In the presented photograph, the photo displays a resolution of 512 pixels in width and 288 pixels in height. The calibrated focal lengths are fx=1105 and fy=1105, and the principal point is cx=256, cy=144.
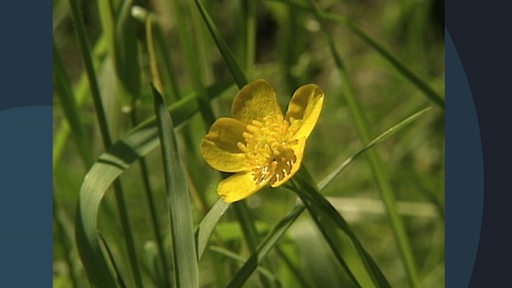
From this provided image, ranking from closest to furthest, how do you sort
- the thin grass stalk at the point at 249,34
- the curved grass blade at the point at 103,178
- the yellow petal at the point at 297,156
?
the yellow petal at the point at 297,156, the curved grass blade at the point at 103,178, the thin grass stalk at the point at 249,34

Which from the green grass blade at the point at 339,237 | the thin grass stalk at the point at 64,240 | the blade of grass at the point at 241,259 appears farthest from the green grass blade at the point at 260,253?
the thin grass stalk at the point at 64,240

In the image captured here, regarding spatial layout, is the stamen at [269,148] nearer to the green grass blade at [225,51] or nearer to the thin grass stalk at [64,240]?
the green grass blade at [225,51]

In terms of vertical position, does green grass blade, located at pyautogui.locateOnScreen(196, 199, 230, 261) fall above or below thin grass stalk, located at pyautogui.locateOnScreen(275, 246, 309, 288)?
above

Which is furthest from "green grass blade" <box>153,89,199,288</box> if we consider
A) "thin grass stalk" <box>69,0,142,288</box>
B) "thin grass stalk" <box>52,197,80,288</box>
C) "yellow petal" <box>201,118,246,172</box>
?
"thin grass stalk" <box>52,197,80,288</box>

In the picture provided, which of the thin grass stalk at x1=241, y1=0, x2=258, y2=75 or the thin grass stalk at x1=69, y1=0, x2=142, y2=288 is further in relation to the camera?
the thin grass stalk at x1=241, y1=0, x2=258, y2=75

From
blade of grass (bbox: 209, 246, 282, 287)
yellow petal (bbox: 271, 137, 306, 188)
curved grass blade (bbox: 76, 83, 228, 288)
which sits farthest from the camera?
blade of grass (bbox: 209, 246, 282, 287)

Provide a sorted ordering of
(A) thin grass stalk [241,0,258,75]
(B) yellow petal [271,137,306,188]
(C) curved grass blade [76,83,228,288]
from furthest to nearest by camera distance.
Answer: (A) thin grass stalk [241,0,258,75] < (C) curved grass blade [76,83,228,288] < (B) yellow petal [271,137,306,188]

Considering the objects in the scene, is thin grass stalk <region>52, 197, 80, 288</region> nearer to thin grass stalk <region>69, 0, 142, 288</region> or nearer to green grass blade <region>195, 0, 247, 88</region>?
Result: thin grass stalk <region>69, 0, 142, 288</region>

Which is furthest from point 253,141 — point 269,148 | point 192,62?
point 192,62
